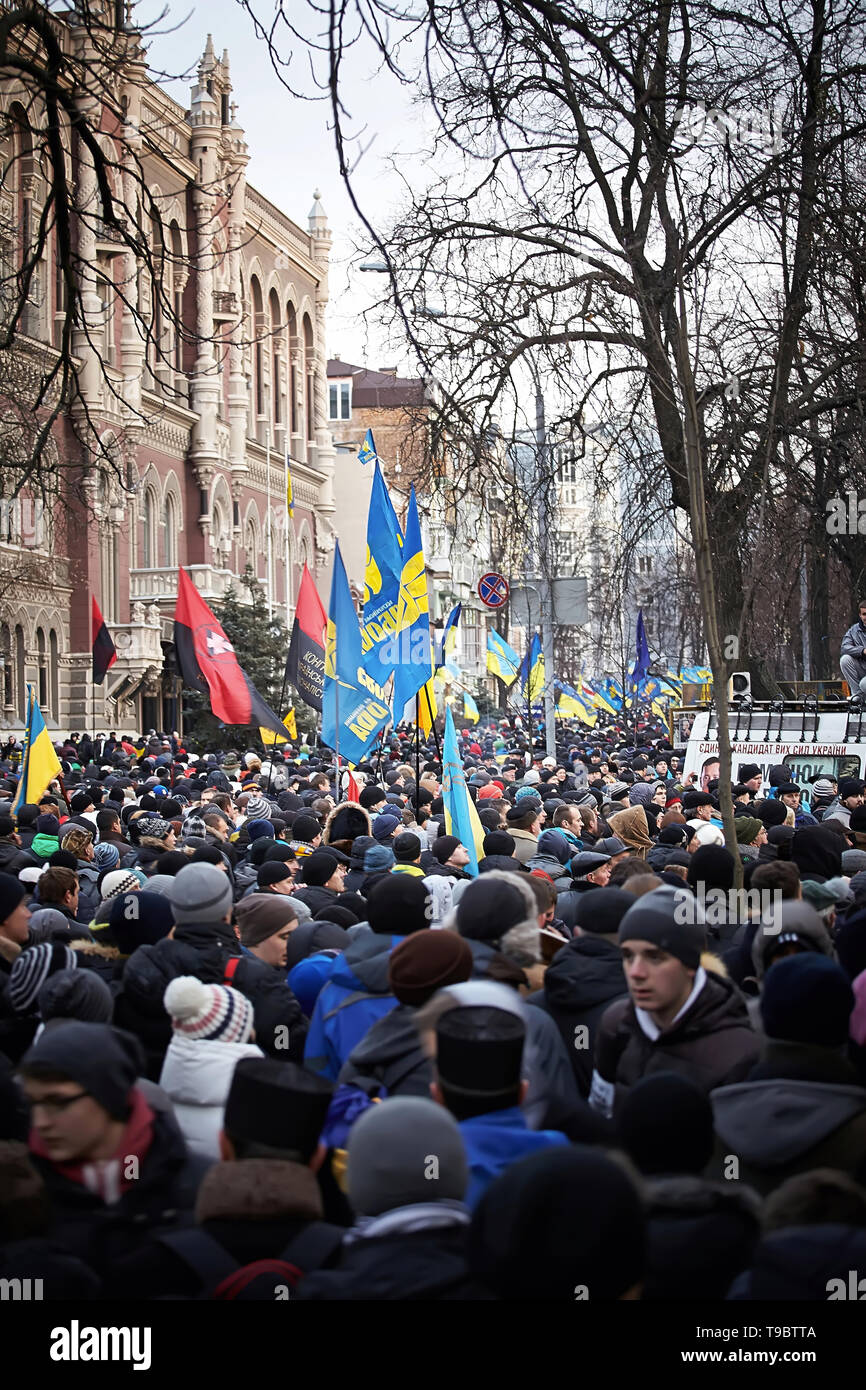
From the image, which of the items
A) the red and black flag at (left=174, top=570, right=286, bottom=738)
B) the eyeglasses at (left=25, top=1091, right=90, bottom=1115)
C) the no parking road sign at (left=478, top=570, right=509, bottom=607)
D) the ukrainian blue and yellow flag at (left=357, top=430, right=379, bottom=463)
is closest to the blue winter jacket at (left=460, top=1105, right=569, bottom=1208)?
the eyeglasses at (left=25, top=1091, right=90, bottom=1115)

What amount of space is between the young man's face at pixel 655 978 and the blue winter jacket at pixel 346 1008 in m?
0.81

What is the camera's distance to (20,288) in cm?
638

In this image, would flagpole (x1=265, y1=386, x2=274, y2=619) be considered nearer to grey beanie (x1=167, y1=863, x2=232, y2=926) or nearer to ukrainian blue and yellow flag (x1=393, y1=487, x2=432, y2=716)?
ukrainian blue and yellow flag (x1=393, y1=487, x2=432, y2=716)

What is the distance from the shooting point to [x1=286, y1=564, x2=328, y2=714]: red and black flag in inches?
787

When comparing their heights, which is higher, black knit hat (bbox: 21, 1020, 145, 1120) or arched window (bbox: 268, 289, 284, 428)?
arched window (bbox: 268, 289, 284, 428)

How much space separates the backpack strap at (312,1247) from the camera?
3318mm

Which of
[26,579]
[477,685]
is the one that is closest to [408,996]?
[26,579]

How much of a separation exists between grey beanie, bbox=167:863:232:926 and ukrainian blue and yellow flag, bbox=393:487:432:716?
7.23 m

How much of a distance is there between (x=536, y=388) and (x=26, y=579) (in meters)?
21.8

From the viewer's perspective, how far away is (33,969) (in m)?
5.54

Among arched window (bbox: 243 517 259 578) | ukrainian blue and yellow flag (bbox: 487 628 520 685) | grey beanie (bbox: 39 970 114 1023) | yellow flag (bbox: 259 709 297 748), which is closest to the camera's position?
grey beanie (bbox: 39 970 114 1023)

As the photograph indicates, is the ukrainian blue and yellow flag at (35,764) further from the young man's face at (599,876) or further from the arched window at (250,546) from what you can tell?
the arched window at (250,546)

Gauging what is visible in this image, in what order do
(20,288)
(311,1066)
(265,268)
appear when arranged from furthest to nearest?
(265,268) < (20,288) < (311,1066)

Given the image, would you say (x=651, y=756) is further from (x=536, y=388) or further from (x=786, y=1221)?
(x=786, y=1221)
